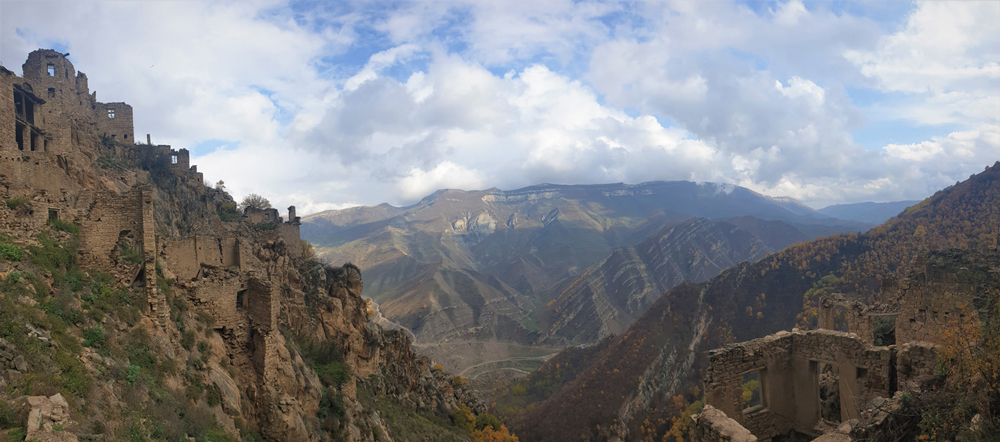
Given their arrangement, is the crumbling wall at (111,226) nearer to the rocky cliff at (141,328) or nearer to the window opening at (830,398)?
the rocky cliff at (141,328)

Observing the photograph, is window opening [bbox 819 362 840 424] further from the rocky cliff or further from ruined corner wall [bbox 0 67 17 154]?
ruined corner wall [bbox 0 67 17 154]

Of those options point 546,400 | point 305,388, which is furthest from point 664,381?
point 305,388

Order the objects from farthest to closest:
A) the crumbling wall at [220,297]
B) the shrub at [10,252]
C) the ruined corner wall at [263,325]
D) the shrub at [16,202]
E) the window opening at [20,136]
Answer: the window opening at [20,136], the ruined corner wall at [263,325], the crumbling wall at [220,297], the shrub at [16,202], the shrub at [10,252]

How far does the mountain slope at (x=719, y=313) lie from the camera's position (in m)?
66.7

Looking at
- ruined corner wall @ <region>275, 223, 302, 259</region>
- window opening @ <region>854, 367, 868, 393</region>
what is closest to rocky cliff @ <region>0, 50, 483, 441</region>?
ruined corner wall @ <region>275, 223, 302, 259</region>

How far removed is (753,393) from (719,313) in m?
43.0

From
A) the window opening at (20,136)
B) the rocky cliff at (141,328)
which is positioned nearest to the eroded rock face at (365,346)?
the rocky cliff at (141,328)

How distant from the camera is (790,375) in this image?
1351 cm

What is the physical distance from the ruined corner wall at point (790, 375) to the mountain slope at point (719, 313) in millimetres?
54146

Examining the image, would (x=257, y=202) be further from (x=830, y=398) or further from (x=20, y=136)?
(x=830, y=398)

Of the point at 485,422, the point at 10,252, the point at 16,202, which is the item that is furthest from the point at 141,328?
the point at 485,422

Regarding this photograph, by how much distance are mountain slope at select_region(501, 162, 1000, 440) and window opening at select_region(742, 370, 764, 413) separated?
42.2 feet

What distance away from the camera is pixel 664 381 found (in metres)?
78.1

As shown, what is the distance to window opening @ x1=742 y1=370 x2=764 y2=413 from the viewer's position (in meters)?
13.3
